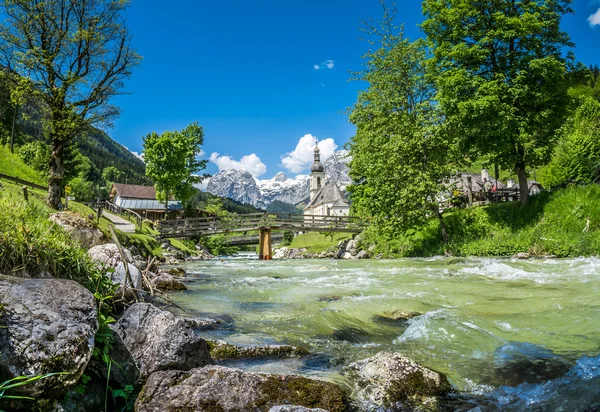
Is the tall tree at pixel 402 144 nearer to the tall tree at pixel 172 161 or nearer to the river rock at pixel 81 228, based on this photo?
the river rock at pixel 81 228

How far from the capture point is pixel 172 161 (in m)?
44.2

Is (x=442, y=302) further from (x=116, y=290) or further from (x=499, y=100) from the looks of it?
(x=499, y=100)

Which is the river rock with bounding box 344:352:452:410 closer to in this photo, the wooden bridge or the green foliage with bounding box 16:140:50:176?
the wooden bridge

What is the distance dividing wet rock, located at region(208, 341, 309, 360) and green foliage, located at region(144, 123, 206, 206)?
1610 inches

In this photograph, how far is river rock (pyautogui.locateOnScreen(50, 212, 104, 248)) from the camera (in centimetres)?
1194

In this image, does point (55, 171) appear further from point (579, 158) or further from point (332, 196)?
point (332, 196)

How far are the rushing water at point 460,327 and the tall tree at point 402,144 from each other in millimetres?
9338

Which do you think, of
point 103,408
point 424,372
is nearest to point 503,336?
point 424,372

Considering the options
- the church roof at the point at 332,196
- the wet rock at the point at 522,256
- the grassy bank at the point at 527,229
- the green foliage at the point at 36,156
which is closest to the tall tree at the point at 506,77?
the grassy bank at the point at 527,229

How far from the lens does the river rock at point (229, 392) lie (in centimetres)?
362

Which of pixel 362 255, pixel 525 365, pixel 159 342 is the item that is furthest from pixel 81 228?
pixel 362 255

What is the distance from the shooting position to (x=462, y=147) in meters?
20.6

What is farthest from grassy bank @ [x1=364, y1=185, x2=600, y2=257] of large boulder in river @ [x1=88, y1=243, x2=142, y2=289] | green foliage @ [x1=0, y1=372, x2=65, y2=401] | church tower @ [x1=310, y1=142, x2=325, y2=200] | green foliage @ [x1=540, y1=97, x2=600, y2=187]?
church tower @ [x1=310, y1=142, x2=325, y2=200]

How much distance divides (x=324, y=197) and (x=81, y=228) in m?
128
